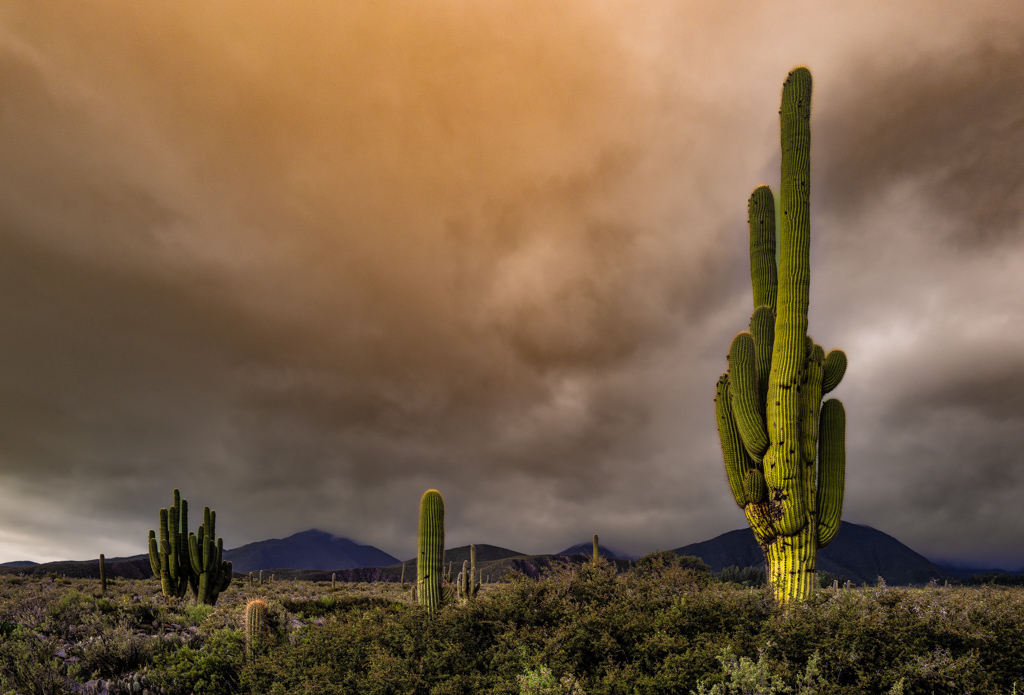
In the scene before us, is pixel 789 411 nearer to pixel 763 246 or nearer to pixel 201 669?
pixel 763 246

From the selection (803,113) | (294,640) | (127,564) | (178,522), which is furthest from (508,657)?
(127,564)

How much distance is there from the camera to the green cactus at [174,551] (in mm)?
21969

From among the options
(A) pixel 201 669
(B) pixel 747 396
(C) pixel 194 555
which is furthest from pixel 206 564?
(B) pixel 747 396

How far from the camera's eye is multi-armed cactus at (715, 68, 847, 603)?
11.4 metres

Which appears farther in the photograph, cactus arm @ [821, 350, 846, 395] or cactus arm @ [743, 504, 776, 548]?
cactus arm @ [821, 350, 846, 395]

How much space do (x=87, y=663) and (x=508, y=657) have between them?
792 centimetres

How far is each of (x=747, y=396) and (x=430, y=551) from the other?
25.1ft

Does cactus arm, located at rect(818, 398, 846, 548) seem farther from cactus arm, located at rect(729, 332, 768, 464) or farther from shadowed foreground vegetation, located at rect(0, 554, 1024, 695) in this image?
shadowed foreground vegetation, located at rect(0, 554, 1024, 695)

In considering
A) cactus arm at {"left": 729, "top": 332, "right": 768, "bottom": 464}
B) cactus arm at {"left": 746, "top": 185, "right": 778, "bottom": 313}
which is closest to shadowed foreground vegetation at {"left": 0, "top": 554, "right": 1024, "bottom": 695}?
cactus arm at {"left": 729, "top": 332, "right": 768, "bottom": 464}

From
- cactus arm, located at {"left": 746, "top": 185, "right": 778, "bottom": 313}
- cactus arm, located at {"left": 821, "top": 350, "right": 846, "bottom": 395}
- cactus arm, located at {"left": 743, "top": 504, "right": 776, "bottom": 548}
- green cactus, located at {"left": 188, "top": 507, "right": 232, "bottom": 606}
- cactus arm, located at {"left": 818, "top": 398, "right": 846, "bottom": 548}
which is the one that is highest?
cactus arm, located at {"left": 746, "top": 185, "right": 778, "bottom": 313}

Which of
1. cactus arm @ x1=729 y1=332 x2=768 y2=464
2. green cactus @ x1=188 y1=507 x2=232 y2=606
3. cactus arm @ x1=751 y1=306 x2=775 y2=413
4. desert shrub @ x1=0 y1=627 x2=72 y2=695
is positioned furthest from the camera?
green cactus @ x1=188 y1=507 x2=232 y2=606

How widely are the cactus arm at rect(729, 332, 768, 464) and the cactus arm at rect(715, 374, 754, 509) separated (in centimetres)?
23

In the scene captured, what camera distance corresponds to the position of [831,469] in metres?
12.0

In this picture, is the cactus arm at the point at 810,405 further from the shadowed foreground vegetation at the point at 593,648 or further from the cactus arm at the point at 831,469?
the shadowed foreground vegetation at the point at 593,648
